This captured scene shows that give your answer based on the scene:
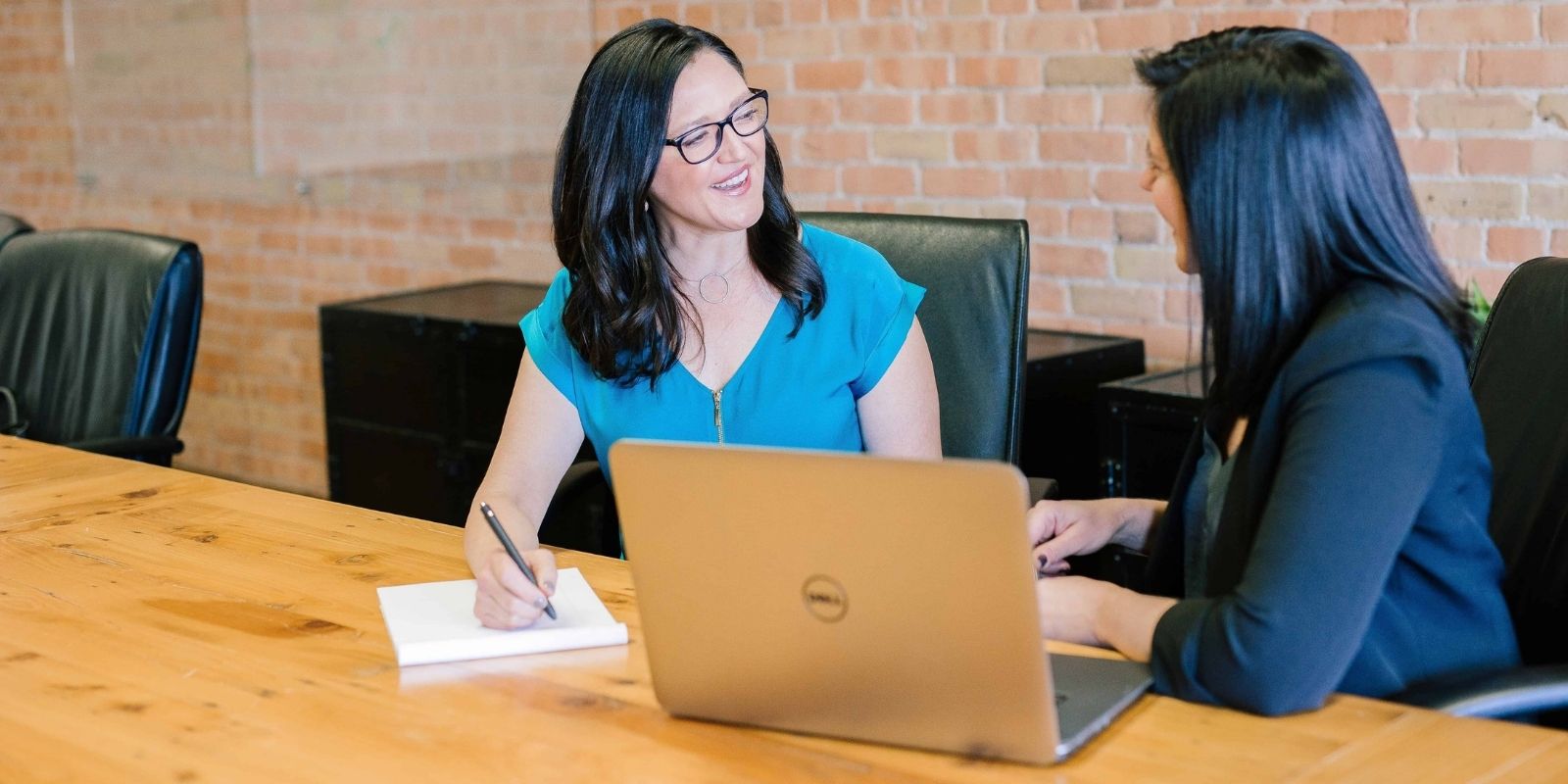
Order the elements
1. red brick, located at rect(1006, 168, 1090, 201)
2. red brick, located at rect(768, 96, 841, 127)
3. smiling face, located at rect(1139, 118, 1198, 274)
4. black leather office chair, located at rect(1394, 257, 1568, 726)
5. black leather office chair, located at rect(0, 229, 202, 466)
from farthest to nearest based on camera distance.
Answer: red brick, located at rect(768, 96, 841, 127) < red brick, located at rect(1006, 168, 1090, 201) < black leather office chair, located at rect(0, 229, 202, 466) < black leather office chair, located at rect(1394, 257, 1568, 726) < smiling face, located at rect(1139, 118, 1198, 274)

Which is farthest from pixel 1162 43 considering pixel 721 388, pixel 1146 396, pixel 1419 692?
pixel 1419 692

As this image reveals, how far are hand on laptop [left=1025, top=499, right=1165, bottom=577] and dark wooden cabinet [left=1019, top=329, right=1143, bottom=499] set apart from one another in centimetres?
113

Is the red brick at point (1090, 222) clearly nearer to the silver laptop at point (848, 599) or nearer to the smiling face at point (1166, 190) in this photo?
the smiling face at point (1166, 190)

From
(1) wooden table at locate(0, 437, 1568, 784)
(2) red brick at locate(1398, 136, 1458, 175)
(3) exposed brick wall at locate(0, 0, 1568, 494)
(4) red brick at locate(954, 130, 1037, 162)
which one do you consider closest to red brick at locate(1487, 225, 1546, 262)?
(3) exposed brick wall at locate(0, 0, 1568, 494)

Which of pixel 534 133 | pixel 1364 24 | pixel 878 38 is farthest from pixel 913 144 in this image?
pixel 534 133

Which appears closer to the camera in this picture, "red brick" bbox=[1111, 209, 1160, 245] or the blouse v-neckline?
the blouse v-neckline

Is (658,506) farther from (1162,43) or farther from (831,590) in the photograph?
(1162,43)

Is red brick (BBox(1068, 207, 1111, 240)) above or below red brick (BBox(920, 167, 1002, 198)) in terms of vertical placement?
below

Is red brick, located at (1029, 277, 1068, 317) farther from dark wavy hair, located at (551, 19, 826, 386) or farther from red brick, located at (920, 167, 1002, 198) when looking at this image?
dark wavy hair, located at (551, 19, 826, 386)

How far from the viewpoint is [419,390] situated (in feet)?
11.7

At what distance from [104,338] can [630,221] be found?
4.40ft

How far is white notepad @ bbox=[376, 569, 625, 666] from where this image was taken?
1.40 m

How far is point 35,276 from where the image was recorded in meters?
2.97

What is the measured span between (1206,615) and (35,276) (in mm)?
2453
